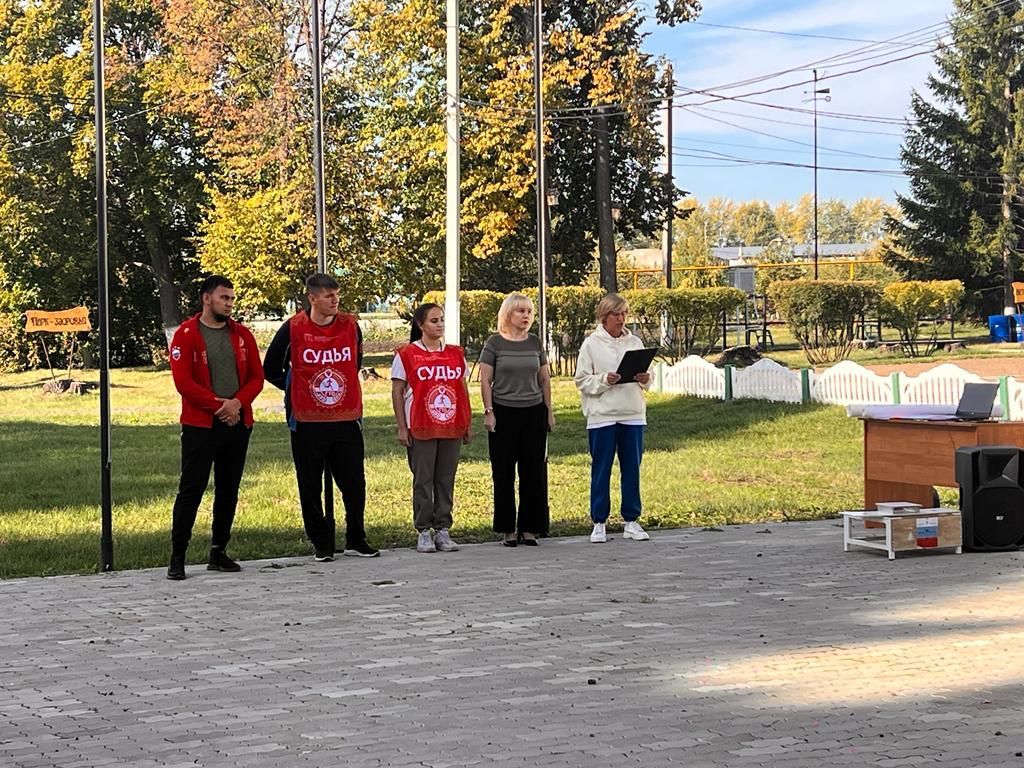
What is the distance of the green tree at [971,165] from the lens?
189ft

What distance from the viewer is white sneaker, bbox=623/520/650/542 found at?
38.6 ft

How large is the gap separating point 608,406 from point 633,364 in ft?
1.37

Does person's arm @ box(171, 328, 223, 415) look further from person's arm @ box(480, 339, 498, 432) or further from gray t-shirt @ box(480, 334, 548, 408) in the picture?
gray t-shirt @ box(480, 334, 548, 408)

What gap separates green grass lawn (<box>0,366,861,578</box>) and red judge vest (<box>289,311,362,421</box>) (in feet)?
4.48

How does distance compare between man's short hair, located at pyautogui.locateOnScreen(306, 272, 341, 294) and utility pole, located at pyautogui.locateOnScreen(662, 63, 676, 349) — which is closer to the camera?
man's short hair, located at pyautogui.locateOnScreen(306, 272, 341, 294)

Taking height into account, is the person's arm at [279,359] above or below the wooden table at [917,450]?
above

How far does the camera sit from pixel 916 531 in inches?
426

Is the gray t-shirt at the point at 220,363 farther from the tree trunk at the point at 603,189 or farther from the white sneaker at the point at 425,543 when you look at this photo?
the tree trunk at the point at 603,189

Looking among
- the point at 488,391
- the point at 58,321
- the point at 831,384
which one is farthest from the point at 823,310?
the point at 488,391

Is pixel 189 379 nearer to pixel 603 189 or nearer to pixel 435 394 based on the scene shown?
pixel 435 394

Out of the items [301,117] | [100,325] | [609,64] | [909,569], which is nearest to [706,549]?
[909,569]

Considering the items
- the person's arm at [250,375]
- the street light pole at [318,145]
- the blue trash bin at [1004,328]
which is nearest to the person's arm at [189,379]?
the person's arm at [250,375]

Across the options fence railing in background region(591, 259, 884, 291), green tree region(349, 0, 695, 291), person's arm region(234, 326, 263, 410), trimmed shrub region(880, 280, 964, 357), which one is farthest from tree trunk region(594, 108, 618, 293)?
person's arm region(234, 326, 263, 410)

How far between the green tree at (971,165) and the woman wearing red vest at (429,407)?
49394mm
